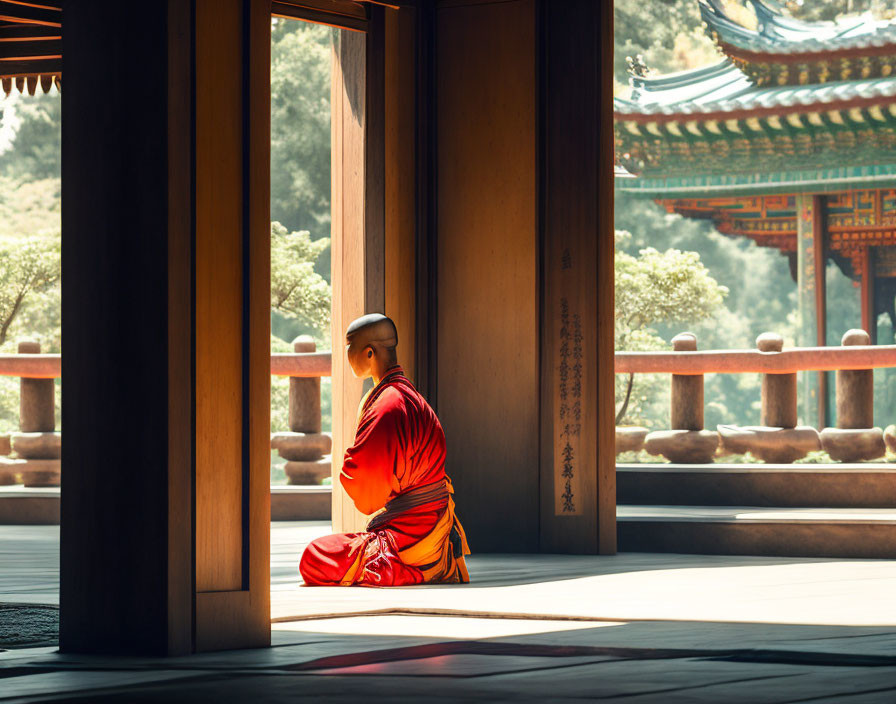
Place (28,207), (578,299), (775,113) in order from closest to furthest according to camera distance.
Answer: (578,299) < (775,113) < (28,207)

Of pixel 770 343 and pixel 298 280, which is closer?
pixel 770 343

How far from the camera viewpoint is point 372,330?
5.36 meters

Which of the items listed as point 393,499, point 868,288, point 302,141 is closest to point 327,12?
point 393,499

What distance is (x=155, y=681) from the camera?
2959mm

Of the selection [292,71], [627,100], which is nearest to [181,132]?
[627,100]

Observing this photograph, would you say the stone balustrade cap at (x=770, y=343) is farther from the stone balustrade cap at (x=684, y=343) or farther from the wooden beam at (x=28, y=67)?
the wooden beam at (x=28, y=67)

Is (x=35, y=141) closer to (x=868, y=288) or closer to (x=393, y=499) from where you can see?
(x=868, y=288)

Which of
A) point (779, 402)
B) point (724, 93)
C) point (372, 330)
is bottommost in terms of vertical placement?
point (779, 402)


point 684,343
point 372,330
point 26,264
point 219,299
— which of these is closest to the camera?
point 219,299

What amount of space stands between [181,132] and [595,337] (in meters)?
3.19

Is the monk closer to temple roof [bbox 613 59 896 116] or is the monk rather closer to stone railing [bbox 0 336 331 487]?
stone railing [bbox 0 336 331 487]

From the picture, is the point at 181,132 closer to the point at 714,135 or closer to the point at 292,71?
the point at 714,135

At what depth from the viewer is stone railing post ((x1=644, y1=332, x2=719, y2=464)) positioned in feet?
27.1

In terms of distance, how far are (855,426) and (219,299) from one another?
17.8 feet
